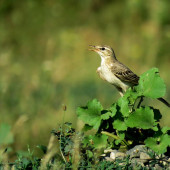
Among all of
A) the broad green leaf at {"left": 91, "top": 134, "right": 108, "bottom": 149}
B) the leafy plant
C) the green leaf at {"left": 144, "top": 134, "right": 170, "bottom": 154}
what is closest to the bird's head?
the leafy plant

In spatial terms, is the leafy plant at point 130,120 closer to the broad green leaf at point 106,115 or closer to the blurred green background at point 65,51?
the broad green leaf at point 106,115

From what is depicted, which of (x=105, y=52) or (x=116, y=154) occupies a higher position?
(x=105, y=52)

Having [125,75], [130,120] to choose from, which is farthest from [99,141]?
[125,75]

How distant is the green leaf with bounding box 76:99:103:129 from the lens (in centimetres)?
467

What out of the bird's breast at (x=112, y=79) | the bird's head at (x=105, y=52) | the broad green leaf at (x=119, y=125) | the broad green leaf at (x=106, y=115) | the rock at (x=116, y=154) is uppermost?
the bird's head at (x=105, y=52)

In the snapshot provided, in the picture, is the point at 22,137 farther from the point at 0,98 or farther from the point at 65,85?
the point at 65,85

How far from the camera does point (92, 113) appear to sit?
4699mm

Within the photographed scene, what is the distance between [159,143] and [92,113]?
2.13 ft

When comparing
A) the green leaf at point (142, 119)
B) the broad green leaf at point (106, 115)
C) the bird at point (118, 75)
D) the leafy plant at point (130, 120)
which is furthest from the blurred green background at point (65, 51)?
the green leaf at point (142, 119)

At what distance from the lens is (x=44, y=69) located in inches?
337

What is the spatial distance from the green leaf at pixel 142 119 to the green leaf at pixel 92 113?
0.28m

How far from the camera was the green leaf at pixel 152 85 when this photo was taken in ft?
15.2

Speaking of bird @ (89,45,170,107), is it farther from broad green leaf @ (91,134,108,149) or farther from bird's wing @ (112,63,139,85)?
broad green leaf @ (91,134,108,149)

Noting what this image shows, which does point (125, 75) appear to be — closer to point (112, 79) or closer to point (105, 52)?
point (112, 79)
